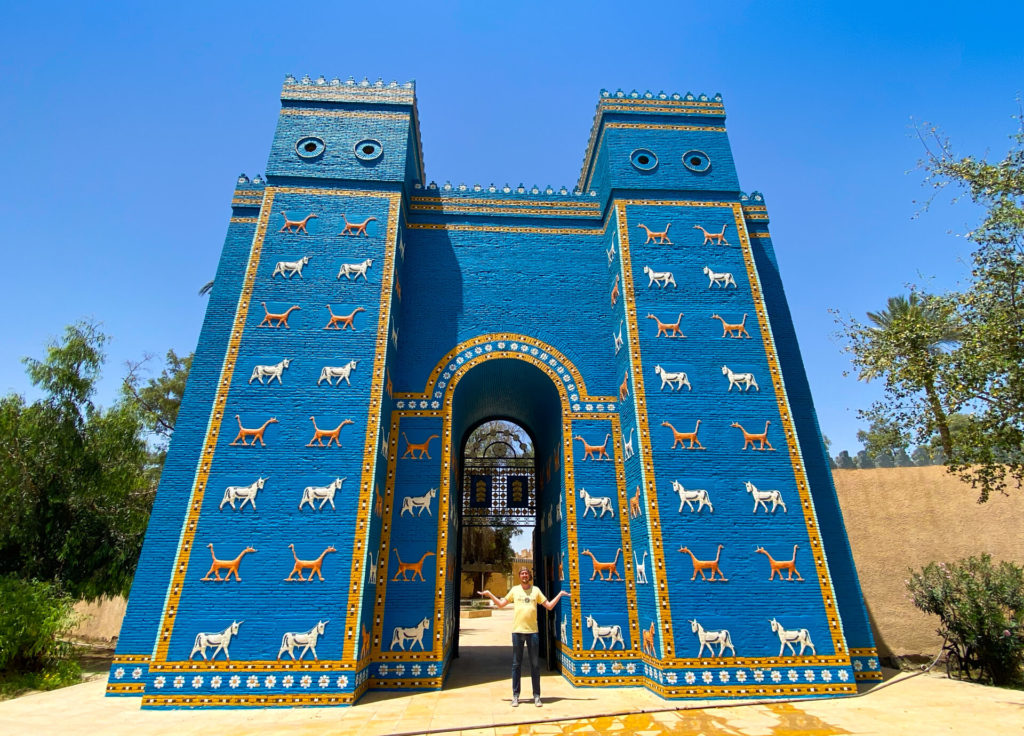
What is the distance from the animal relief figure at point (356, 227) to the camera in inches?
468

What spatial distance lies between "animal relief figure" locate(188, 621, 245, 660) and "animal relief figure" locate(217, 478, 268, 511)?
198 centimetres

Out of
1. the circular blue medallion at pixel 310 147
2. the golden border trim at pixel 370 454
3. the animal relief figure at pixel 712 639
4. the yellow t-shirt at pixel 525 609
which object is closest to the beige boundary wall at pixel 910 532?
the animal relief figure at pixel 712 639

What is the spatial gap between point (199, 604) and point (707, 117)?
15.4m

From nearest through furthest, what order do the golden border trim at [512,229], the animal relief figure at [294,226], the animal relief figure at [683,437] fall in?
the animal relief figure at [683,437] → the animal relief figure at [294,226] → the golden border trim at [512,229]

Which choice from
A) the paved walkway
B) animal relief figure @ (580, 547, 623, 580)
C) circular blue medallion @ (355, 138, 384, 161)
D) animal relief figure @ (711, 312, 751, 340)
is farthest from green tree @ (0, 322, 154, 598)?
animal relief figure @ (711, 312, 751, 340)

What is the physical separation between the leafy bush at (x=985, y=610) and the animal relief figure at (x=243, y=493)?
14190 millimetres

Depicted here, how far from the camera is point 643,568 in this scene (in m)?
9.84

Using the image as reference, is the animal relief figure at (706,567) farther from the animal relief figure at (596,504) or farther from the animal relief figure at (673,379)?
the animal relief figure at (673,379)

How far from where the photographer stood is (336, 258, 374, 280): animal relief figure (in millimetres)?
11445

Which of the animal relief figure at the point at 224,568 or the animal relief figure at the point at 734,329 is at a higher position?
the animal relief figure at the point at 734,329

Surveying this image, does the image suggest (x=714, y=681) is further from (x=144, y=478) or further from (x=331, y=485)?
(x=144, y=478)

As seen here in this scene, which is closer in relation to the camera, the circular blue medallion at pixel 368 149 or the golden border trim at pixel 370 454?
the golden border trim at pixel 370 454

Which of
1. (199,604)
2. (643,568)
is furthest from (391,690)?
(643,568)

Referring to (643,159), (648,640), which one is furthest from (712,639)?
(643,159)
